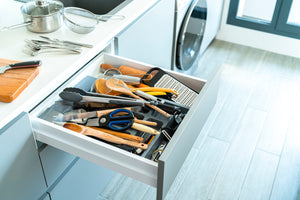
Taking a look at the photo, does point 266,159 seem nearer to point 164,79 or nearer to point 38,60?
point 164,79

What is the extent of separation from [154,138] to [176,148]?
0.13m

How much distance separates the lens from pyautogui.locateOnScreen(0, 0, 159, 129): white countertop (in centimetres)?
109

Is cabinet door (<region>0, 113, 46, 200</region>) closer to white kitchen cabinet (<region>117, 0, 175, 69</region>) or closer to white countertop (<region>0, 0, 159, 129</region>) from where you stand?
white countertop (<region>0, 0, 159, 129</region>)

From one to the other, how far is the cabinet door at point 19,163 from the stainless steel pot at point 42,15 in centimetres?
43

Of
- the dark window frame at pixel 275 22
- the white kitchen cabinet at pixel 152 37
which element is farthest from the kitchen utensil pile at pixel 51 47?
the dark window frame at pixel 275 22

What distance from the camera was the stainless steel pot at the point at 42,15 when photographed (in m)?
1.33

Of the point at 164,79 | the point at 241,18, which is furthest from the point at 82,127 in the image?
the point at 241,18

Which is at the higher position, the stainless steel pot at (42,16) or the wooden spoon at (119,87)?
the stainless steel pot at (42,16)

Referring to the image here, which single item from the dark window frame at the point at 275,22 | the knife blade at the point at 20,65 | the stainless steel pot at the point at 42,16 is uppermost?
the stainless steel pot at the point at 42,16

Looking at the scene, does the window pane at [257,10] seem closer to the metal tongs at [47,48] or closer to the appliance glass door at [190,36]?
the appliance glass door at [190,36]

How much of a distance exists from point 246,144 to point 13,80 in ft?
4.68

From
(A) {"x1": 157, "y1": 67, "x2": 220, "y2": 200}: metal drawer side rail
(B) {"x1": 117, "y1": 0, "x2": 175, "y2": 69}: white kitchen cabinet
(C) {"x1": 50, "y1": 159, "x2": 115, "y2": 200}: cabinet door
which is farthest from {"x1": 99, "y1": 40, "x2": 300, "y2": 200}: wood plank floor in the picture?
(A) {"x1": 157, "y1": 67, "x2": 220, "y2": 200}: metal drawer side rail

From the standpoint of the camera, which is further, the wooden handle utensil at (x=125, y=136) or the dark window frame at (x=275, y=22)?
the dark window frame at (x=275, y=22)

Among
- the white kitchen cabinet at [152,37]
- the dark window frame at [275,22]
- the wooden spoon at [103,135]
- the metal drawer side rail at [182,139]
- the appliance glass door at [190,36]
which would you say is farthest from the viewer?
the dark window frame at [275,22]
